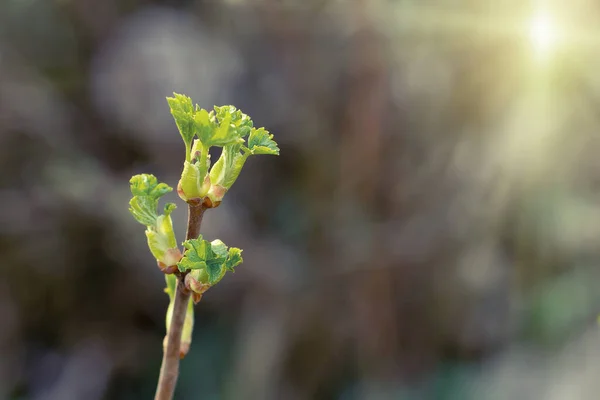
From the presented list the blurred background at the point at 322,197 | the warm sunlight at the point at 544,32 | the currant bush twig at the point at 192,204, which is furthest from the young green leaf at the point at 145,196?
the warm sunlight at the point at 544,32

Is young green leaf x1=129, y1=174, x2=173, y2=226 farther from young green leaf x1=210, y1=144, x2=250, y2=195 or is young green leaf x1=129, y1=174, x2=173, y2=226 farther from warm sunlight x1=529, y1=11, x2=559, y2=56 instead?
warm sunlight x1=529, y1=11, x2=559, y2=56

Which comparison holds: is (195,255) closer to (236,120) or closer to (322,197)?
(236,120)

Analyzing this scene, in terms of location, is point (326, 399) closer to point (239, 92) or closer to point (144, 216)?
point (239, 92)

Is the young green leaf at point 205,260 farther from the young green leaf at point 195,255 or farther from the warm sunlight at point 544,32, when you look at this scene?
the warm sunlight at point 544,32

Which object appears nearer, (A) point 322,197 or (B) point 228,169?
(B) point 228,169

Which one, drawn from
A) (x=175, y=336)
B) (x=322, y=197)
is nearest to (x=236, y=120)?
(x=175, y=336)

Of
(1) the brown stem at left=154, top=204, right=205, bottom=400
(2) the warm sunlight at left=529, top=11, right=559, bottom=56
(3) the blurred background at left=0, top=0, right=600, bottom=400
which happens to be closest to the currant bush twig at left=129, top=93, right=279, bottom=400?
(1) the brown stem at left=154, top=204, right=205, bottom=400

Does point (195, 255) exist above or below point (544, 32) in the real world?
below
